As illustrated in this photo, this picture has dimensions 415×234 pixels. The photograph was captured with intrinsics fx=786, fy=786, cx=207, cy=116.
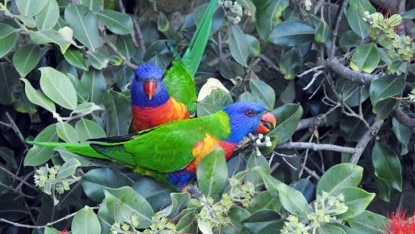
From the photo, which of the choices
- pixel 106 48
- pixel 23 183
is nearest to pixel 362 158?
pixel 106 48

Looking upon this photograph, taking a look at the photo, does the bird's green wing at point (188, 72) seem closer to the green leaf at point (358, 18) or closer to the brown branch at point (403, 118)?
the green leaf at point (358, 18)

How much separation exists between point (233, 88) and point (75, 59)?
43 cm

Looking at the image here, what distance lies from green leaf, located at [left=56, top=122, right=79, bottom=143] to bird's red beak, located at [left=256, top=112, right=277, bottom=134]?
0.41 metres

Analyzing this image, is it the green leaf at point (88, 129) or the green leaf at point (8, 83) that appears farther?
the green leaf at point (8, 83)

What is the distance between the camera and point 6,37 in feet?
5.99

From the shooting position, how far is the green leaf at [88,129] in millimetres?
1749

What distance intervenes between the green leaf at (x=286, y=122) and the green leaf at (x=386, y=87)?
Result: 0.19 metres

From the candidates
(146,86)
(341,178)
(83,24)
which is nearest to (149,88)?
(146,86)

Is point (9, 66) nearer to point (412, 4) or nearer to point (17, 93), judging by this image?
point (17, 93)

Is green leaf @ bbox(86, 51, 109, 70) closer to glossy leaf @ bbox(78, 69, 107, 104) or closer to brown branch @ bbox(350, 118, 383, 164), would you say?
glossy leaf @ bbox(78, 69, 107, 104)

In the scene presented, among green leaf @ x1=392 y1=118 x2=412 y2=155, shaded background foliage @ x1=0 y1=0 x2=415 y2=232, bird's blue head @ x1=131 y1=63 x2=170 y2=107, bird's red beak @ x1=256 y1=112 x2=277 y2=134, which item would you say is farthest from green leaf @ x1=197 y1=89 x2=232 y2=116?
green leaf @ x1=392 y1=118 x2=412 y2=155

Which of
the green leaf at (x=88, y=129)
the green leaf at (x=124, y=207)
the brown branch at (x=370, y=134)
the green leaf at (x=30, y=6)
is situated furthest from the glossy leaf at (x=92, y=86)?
the brown branch at (x=370, y=134)

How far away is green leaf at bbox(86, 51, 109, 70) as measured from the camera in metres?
1.89

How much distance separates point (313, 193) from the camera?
1.69m
